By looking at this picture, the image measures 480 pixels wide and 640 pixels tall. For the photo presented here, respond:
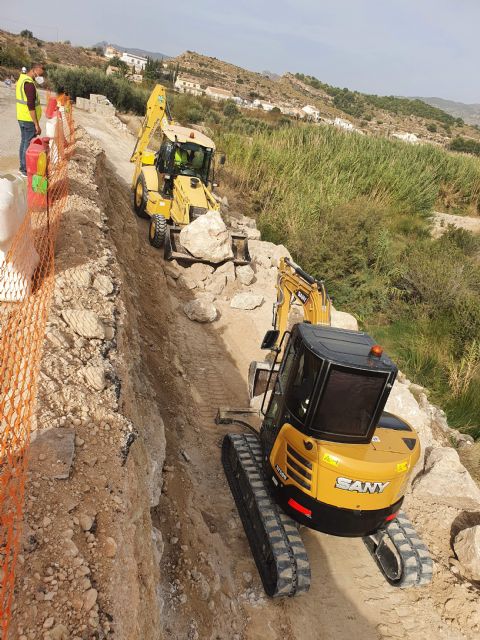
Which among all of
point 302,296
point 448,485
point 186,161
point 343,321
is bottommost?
point 448,485

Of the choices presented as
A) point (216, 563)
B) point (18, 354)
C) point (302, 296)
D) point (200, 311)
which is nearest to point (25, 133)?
point (200, 311)

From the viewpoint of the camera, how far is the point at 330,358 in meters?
3.79

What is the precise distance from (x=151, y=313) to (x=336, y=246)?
5575 mm

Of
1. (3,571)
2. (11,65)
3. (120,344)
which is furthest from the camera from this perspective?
(11,65)

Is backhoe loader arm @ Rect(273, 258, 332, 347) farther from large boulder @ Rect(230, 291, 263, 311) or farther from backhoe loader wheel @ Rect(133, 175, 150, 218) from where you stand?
backhoe loader wheel @ Rect(133, 175, 150, 218)

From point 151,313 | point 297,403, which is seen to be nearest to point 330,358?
point 297,403

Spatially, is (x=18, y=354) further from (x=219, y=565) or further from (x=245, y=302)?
(x=245, y=302)

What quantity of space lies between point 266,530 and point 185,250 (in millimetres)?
6593

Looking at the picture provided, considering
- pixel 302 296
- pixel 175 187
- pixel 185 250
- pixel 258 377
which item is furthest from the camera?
pixel 175 187

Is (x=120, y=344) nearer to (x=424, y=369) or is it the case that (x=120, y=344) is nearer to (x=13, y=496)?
A: (x=13, y=496)

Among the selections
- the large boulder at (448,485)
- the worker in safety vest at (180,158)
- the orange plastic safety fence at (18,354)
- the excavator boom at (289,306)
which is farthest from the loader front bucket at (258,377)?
the worker in safety vest at (180,158)

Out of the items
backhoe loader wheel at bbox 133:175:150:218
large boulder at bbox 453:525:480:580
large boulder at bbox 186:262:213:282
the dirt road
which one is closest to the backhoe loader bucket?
large boulder at bbox 186:262:213:282

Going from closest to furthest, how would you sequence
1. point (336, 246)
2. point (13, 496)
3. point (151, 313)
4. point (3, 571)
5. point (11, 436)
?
point (3, 571), point (13, 496), point (11, 436), point (151, 313), point (336, 246)

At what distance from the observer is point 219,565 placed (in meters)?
4.31
